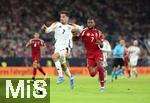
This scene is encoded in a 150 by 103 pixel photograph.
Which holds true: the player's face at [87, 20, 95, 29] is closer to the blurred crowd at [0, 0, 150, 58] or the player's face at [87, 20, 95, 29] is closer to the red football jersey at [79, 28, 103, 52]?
the red football jersey at [79, 28, 103, 52]

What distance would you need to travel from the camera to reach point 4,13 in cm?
4509

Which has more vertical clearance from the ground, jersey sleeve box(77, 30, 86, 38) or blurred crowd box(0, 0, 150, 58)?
blurred crowd box(0, 0, 150, 58)

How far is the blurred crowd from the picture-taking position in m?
42.4

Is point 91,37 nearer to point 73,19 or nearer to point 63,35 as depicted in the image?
point 63,35

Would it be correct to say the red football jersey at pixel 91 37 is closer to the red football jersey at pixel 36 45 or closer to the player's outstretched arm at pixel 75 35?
the player's outstretched arm at pixel 75 35

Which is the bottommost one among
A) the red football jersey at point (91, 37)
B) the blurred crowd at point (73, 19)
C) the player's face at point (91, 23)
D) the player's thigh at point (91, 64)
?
the player's thigh at point (91, 64)

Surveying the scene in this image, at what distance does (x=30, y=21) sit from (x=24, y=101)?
28683 mm

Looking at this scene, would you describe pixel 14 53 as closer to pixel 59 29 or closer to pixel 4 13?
pixel 4 13

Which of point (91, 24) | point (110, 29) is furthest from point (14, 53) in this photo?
point (91, 24)

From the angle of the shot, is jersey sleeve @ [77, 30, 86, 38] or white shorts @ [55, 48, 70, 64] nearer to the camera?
jersey sleeve @ [77, 30, 86, 38]

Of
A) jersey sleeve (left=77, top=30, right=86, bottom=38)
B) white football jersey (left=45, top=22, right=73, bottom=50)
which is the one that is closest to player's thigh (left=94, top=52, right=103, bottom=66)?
jersey sleeve (left=77, top=30, right=86, bottom=38)

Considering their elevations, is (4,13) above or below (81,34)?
above

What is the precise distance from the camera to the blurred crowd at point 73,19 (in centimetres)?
4244

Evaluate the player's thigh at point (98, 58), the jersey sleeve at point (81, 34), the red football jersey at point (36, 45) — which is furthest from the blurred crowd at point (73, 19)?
the player's thigh at point (98, 58)
